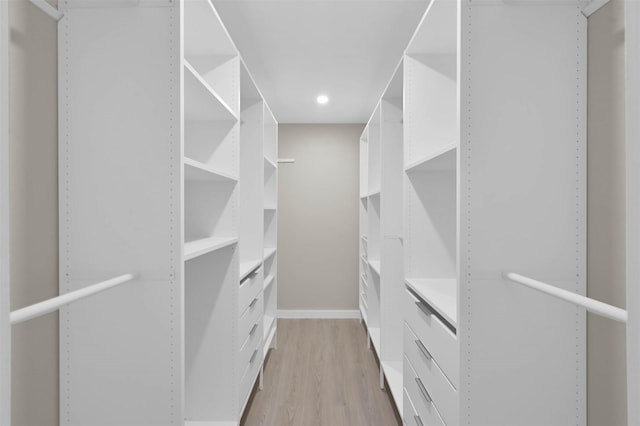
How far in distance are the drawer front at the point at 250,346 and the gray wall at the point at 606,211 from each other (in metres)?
1.63

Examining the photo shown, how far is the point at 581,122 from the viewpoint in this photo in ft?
3.92

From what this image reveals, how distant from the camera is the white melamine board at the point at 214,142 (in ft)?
6.57

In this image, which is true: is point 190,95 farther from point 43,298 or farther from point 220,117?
point 43,298

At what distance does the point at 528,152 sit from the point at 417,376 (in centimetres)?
113

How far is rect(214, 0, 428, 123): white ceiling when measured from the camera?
85.1 inches

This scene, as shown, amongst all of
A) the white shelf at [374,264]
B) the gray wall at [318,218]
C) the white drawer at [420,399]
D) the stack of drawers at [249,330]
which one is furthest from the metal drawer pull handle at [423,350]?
the gray wall at [318,218]

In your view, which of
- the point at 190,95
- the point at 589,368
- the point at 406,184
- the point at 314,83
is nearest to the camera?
the point at 589,368

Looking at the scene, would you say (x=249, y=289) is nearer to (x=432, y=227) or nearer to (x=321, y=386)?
(x=321, y=386)

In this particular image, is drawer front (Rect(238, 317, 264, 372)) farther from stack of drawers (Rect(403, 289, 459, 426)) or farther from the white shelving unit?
stack of drawers (Rect(403, 289, 459, 426))

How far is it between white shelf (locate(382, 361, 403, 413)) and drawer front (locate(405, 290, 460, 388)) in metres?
0.71

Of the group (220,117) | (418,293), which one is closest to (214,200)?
(220,117)

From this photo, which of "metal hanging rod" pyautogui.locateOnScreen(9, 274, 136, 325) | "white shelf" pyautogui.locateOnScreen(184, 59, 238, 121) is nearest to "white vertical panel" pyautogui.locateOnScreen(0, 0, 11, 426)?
"metal hanging rod" pyautogui.locateOnScreen(9, 274, 136, 325)

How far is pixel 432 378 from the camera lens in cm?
147

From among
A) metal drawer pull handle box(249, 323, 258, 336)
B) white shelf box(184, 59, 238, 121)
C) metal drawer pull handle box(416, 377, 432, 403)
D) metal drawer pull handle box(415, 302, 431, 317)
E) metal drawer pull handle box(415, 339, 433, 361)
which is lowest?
metal drawer pull handle box(249, 323, 258, 336)
